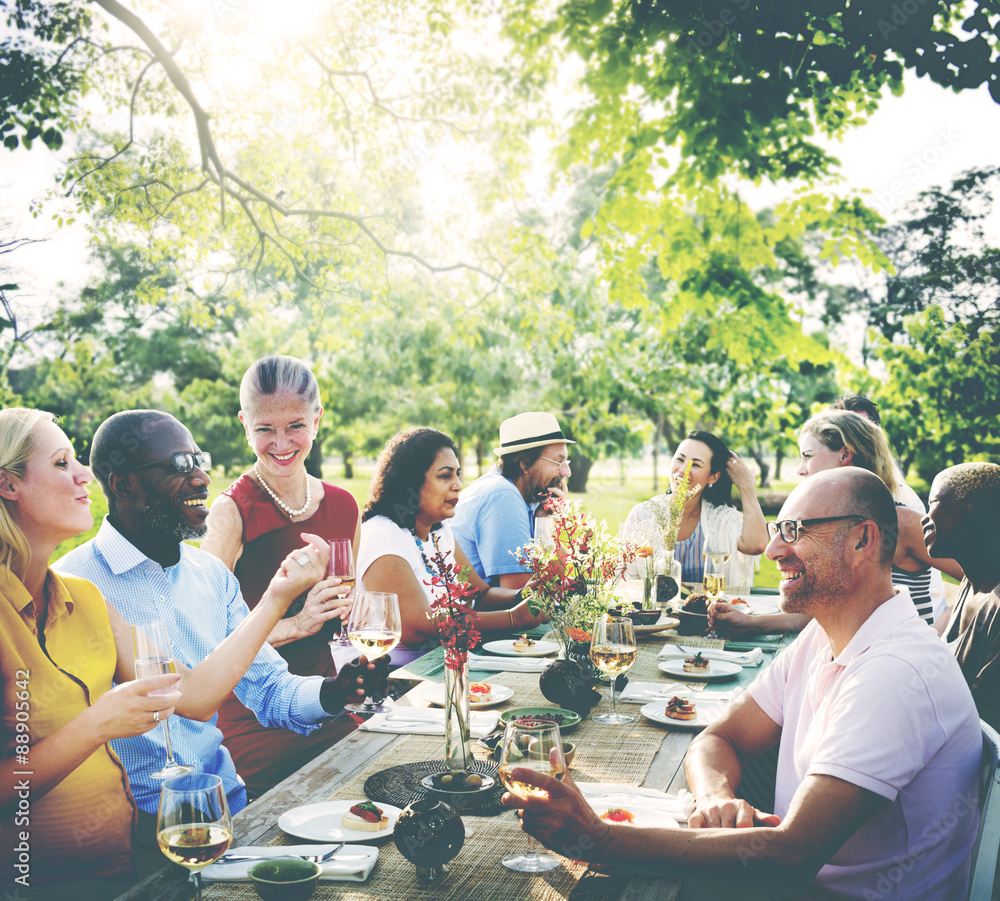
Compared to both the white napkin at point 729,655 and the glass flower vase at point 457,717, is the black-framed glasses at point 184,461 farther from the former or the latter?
the white napkin at point 729,655

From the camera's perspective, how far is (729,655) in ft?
10.4

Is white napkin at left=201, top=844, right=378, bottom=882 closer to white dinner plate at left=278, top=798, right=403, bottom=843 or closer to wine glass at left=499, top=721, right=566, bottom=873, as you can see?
white dinner plate at left=278, top=798, right=403, bottom=843

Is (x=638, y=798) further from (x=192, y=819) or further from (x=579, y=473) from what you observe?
(x=579, y=473)

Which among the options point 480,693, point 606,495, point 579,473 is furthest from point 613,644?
point 606,495

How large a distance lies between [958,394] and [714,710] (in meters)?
7.39

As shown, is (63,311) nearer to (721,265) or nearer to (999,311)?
(721,265)

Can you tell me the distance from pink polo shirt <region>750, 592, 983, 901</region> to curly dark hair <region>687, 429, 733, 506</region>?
3.54 meters

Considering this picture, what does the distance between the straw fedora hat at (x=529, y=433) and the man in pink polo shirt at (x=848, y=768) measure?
110 inches

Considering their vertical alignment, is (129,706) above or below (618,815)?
above

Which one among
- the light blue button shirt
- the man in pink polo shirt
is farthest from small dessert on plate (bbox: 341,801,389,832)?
the light blue button shirt

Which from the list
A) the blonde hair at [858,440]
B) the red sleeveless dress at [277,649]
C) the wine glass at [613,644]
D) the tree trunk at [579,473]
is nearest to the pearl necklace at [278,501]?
the red sleeveless dress at [277,649]

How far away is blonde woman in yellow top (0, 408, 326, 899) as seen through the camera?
1.76 meters

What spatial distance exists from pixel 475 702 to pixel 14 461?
1447 mm

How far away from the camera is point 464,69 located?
10.5 meters
